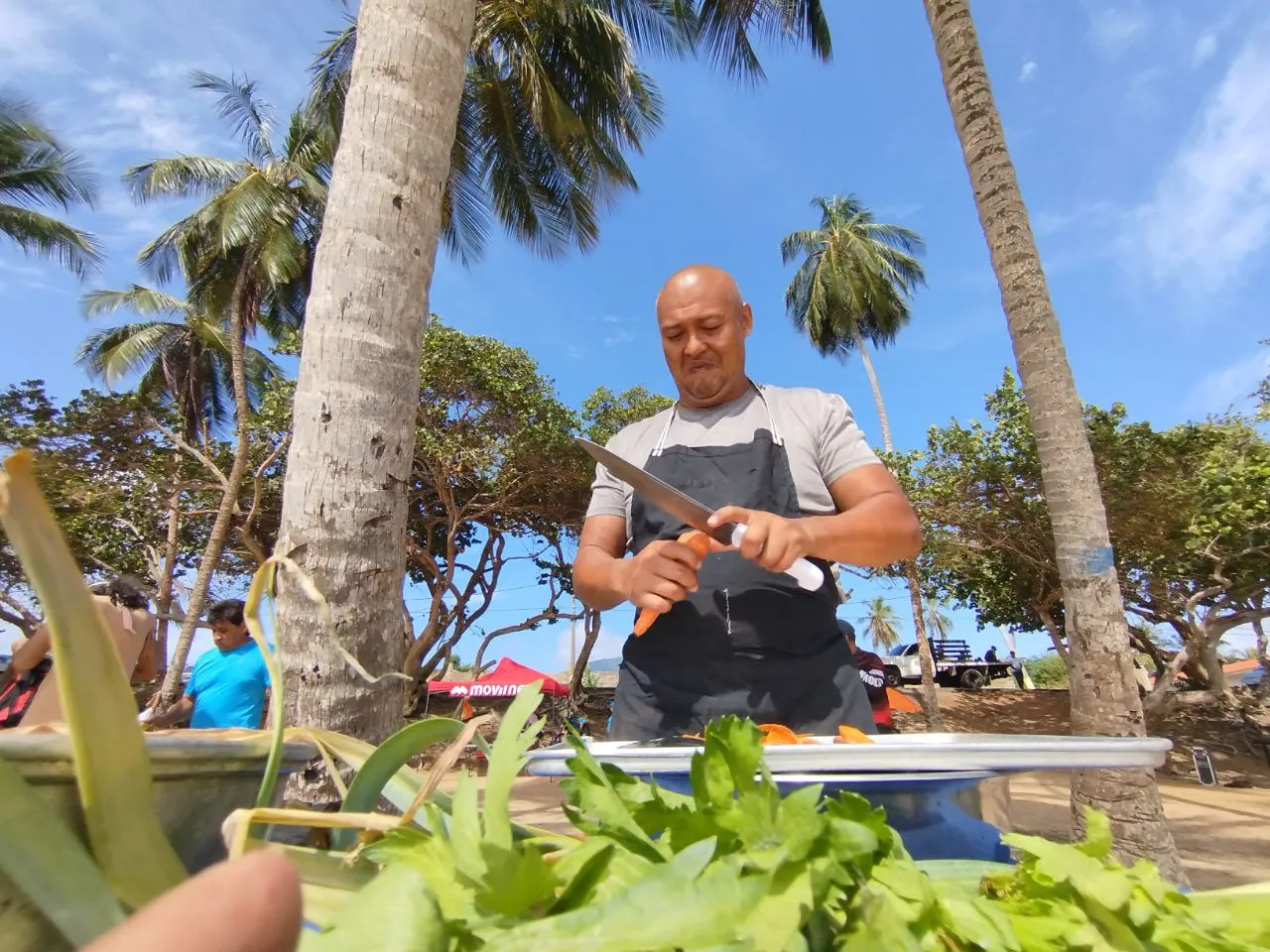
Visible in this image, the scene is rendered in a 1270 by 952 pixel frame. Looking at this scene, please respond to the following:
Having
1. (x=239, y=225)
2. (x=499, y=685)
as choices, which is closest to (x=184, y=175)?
(x=239, y=225)

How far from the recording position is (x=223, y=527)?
12438 millimetres

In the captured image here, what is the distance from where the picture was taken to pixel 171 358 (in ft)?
65.1

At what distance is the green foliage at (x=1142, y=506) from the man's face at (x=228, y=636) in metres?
12.4

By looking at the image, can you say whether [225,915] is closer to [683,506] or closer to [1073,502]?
[683,506]

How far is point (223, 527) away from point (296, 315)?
6580 millimetres

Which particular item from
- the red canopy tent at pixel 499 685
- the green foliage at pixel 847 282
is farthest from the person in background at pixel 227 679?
the green foliage at pixel 847 282

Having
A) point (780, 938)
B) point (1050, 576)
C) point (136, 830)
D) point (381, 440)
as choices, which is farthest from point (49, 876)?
point (1050, 576)

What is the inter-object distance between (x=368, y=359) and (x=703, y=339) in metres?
0.81

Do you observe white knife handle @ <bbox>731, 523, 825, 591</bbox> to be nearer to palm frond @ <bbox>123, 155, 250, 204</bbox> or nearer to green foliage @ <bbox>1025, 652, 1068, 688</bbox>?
palm frond @ <bbox>123, 155, 250, 204</bbox>

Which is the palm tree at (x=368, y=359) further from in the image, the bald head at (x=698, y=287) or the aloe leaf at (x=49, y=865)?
the aloe leaf at (x=49, y=865)

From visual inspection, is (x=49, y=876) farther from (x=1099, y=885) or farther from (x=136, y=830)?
(x=1099, y=885)

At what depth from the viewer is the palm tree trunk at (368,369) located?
152cm

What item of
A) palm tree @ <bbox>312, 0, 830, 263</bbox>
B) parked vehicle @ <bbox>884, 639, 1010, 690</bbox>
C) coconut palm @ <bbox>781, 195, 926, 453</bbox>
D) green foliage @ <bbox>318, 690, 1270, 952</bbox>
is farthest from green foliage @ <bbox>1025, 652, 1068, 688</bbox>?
green foliage @ <bbox>318, 690, 1270, 952</bbox>

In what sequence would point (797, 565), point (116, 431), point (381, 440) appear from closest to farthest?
point (797, 565) → point (381, 440) → point (116, 431)
